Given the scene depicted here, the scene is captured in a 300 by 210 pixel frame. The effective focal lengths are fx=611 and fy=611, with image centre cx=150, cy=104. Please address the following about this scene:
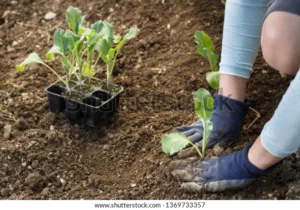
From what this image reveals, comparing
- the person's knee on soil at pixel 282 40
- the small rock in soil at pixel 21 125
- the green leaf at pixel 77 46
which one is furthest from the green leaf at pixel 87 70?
the person's knee on soil at pixel 282 40

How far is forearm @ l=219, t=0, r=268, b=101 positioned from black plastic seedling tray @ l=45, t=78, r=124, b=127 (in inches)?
15.2

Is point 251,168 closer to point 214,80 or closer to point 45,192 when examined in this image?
point 214,80

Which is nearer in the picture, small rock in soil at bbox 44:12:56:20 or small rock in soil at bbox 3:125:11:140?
small rock in soil at bbox 3:125:11:140

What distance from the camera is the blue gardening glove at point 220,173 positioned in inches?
70.7

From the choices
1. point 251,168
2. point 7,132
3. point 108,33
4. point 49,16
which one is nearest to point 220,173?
point 251,168

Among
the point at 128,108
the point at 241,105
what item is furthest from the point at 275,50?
the point at 128,108

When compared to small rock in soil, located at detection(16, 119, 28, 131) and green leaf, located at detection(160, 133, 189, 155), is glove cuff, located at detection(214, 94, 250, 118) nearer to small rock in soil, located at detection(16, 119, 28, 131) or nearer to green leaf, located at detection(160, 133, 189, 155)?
green leaf, located at detection(160, 133, 189, 155)

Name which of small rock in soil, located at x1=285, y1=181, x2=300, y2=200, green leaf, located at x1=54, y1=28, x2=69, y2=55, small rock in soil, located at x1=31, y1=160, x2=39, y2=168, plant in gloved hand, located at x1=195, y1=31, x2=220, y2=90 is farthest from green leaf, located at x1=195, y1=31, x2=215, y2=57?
small rock in soil, located at x1=31, y1=160, x2=39, y2=168

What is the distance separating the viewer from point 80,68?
2166 millimetres

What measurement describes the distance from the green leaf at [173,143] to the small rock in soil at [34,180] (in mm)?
393

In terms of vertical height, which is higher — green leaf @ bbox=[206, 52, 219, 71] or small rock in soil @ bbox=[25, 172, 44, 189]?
green leaf @ bbox=[206, 52, 219, 71]

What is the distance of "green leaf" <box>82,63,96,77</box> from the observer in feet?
7.22

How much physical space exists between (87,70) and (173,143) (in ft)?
1.66
